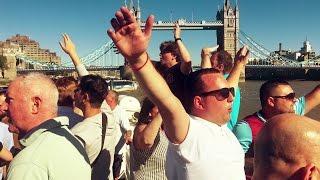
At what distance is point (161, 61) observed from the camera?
8.66ft

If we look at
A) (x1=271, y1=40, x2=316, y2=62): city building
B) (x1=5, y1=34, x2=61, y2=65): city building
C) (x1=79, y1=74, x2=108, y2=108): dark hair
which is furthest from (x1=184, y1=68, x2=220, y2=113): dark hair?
(x1=5, y1=34, x2=61, y2=65): city building

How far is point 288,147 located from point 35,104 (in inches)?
40.7

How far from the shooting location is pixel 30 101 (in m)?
1.65

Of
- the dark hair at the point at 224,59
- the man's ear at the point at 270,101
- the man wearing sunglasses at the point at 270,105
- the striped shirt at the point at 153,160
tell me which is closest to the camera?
the striped shirt at the point at 153,160

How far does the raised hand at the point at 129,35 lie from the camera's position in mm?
1370

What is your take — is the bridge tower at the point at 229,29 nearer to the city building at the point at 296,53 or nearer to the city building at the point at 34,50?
the city building at the point at 296,53

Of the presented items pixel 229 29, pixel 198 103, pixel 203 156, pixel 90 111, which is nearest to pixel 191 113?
pixel 198 103

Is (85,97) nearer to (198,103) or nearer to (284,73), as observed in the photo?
(198,103)

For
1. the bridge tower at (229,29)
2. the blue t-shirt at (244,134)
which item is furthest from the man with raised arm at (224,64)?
the bridge tower at (229,29)

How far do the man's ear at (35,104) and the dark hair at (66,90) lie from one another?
1245mm

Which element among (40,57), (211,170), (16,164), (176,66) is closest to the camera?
(16,164)

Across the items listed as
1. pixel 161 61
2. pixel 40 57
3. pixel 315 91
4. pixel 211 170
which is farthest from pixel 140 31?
pixel 40 57

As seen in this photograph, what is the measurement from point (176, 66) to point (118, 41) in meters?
1.12

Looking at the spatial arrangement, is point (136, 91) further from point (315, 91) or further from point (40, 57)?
point (40, 57)
